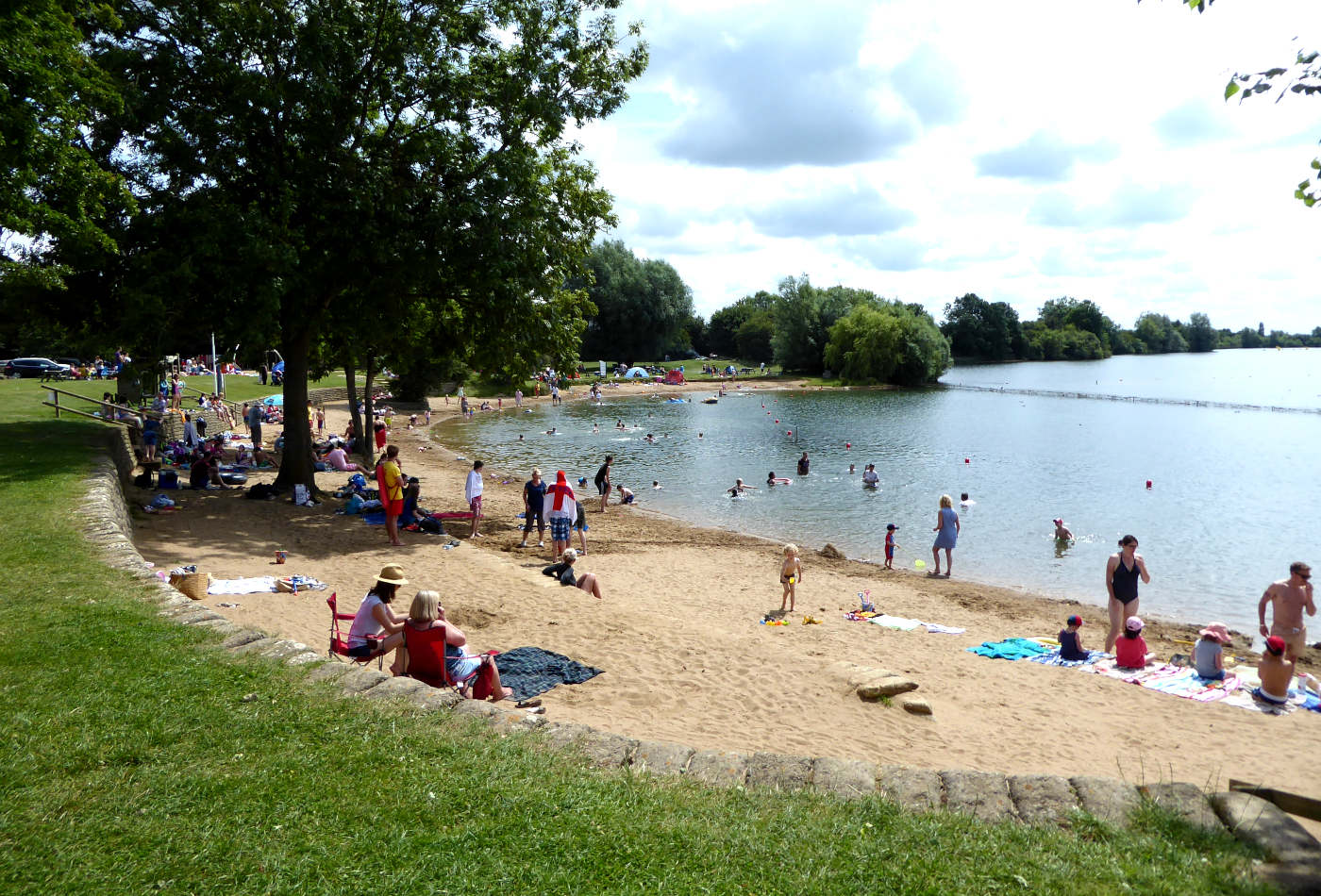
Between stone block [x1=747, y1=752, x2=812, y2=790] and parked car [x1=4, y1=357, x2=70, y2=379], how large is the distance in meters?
47.7

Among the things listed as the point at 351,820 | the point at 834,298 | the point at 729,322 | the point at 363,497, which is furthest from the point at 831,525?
the point at 729,322

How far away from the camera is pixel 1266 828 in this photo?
4.73 meters

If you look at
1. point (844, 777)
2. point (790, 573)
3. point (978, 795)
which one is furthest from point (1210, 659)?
point (844, 777)

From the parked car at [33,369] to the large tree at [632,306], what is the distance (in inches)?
2101

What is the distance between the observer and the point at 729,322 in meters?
124

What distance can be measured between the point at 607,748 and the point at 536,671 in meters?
3.29

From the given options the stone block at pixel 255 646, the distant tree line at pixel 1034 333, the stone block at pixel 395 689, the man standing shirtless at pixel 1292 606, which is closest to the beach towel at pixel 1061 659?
the man standing shirtless at pixel 1292 606

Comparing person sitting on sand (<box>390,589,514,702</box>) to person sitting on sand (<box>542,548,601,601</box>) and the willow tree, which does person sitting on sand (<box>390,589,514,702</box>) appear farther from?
the willow tree

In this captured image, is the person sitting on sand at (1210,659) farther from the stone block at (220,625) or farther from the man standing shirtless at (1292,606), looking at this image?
the stone block at (220,625)

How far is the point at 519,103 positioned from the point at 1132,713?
51.7ft

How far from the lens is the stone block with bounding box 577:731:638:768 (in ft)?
18.2

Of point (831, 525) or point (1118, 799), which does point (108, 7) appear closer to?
point (1118, 799)

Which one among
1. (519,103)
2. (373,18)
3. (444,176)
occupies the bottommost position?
(444,176)

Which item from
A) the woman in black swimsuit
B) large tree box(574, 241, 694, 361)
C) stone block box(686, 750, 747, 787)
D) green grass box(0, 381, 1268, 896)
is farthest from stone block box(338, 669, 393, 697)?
large tree box(574, 241, 694, 361)
